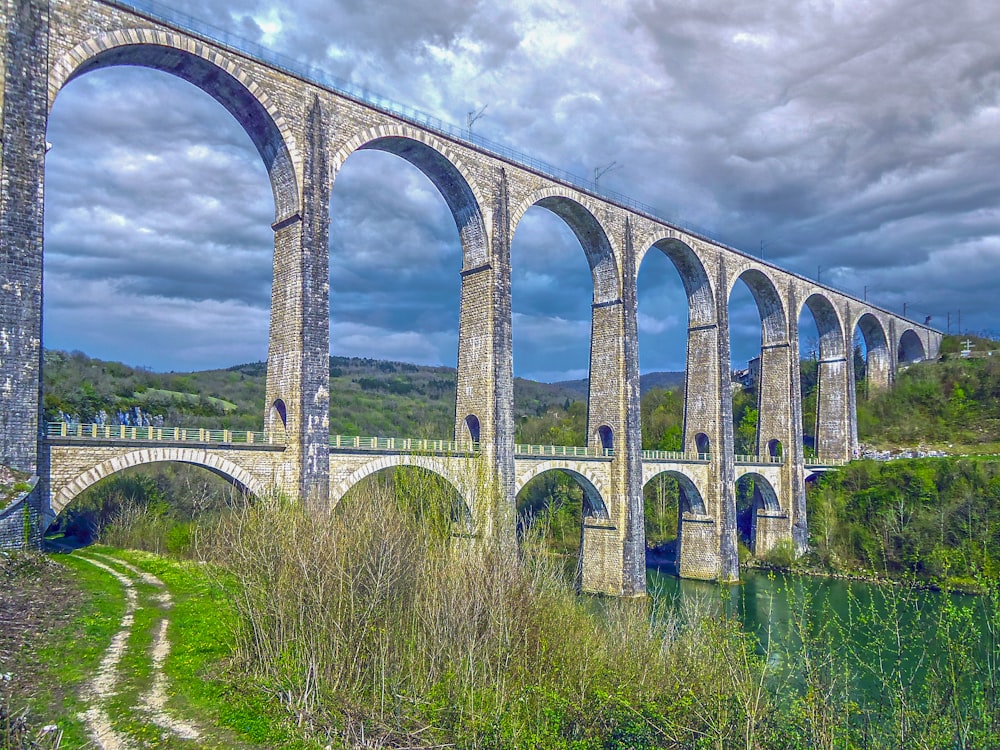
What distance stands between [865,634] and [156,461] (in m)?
17.5

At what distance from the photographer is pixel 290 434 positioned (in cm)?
2170

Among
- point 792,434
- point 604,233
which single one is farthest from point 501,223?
point 792,434

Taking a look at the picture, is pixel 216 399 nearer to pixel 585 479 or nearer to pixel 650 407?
pixel 650 407

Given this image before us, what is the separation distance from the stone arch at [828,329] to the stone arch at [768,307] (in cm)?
615

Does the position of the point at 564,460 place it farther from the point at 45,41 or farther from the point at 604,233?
the point at 45,41

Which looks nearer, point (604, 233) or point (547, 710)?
point (547, 710)

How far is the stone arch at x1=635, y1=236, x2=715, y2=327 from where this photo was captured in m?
38.4

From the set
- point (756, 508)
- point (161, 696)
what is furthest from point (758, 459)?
point (161, 696)

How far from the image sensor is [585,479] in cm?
3180

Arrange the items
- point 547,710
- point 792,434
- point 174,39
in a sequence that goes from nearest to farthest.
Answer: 1. point 547,710
2. point 174,39
3. point 792,434

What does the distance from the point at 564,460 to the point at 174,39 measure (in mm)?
20382

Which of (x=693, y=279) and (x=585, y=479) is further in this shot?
(x=693, y=279)

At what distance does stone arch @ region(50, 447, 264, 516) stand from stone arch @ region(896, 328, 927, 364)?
2573 inches

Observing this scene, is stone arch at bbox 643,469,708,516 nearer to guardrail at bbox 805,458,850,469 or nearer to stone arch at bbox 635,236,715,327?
stone arch at bbox 635,236,715,327
